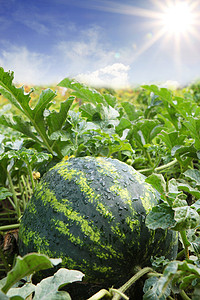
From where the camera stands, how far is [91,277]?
0.95m

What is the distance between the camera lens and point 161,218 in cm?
84

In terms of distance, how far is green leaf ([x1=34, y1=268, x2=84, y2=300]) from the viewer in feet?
2.20

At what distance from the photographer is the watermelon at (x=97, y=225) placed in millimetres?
949

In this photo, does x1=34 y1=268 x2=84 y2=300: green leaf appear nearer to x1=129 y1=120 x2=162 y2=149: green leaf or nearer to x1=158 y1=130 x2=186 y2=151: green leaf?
x1=158 y1=130 x2=186 y2=151: green leaf

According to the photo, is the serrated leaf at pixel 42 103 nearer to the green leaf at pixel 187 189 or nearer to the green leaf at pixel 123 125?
the green leaf at pixel 123 125

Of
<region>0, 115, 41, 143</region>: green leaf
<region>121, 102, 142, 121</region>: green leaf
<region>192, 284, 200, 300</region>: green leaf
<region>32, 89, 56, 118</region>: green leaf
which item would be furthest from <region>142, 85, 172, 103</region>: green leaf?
<region>192, 284, 200, 300</region>: green leaf

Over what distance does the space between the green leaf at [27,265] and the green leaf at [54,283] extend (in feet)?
0.28

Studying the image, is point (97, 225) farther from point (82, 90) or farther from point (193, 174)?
point (82, 90)

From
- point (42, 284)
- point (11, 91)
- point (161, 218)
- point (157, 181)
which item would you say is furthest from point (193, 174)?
point (11, 91)

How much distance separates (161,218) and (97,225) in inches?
9.0

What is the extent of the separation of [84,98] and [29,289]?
1038 mm

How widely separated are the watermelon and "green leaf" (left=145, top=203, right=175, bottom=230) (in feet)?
0.46

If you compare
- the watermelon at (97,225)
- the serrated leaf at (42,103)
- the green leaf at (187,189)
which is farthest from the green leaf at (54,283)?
the serrated leaf at (42,103)

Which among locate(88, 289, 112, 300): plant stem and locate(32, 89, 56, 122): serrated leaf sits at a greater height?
locate(32, 89, 56, 122): serrated leaf
